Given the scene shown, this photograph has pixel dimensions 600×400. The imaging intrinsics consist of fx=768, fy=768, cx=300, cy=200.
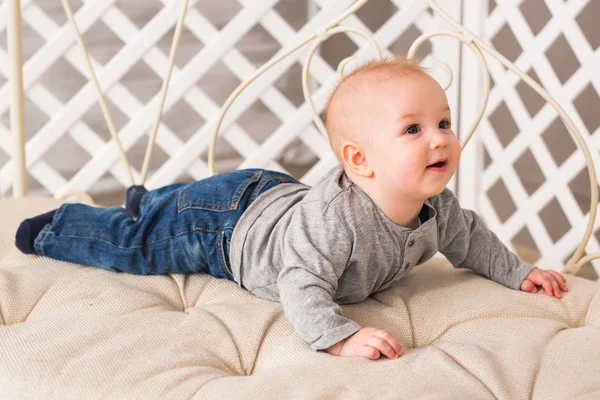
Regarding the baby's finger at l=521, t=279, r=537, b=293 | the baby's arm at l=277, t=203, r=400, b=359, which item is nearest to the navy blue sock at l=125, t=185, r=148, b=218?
the baby's arm at l=277, t=203, r=400, b=359

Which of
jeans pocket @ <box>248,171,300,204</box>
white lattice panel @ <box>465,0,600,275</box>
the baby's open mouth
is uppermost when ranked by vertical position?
jeans pocket @ <box>248,171,300,204</box>

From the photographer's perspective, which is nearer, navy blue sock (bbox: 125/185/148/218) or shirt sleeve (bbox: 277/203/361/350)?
shirt sleeve (bbox: 277/203/361/350)

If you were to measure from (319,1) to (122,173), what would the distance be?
2.38 feet

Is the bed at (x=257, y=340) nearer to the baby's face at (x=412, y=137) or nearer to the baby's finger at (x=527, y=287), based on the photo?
the baby's finger at (x=527, y=287)

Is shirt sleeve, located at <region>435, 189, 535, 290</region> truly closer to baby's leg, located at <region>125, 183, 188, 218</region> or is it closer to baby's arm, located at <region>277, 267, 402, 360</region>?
baby's arm, located at <region>277, 267, 402, 360</region>

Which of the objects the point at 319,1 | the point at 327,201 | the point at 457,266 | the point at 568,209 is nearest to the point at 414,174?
the point at 327,201

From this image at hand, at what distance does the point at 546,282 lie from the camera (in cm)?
110

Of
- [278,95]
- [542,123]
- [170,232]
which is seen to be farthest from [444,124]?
[278,95]

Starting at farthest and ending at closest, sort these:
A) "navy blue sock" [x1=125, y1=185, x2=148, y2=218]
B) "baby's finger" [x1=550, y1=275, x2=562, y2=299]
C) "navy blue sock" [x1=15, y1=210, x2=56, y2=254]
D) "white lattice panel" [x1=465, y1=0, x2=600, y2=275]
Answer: "white lattice panel" [x1=465, y1=0, x2=600, y2=275], "navy blue sock" [x1=125, y1=185, x2=148, y2=218], "navy blue sock" [x1=15, y1=210, x2=56, y2=254], "baby's finger" [x1=550, y1=275, x2=562, y2=299]

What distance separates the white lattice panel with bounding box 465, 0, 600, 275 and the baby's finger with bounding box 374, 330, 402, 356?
3.60ft

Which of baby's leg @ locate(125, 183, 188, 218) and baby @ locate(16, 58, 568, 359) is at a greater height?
baby's leg @ locate(125, 183, 188, 218)

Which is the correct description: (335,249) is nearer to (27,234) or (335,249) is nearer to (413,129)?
(413,129)

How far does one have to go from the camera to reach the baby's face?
98cm

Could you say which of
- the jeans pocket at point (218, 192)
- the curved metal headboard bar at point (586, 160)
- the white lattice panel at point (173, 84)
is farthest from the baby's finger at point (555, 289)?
the white lattice panel at point (173, 84)
